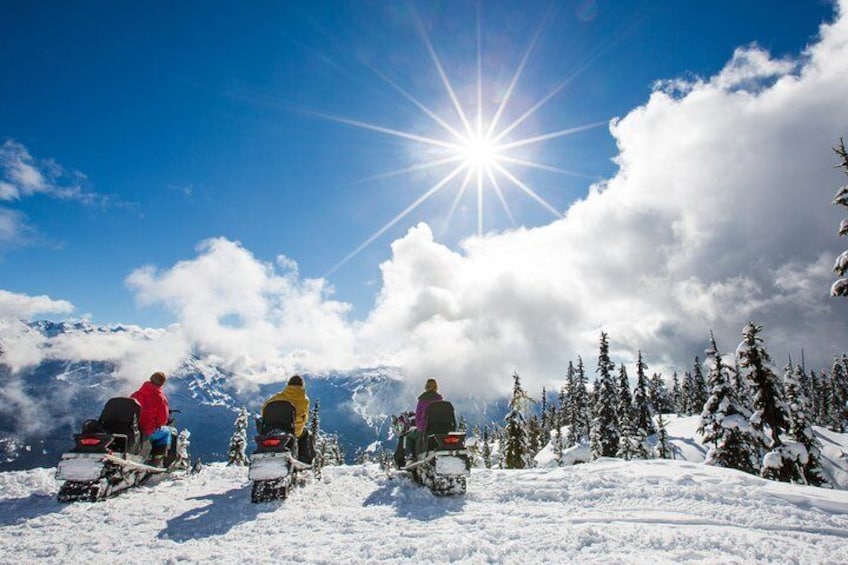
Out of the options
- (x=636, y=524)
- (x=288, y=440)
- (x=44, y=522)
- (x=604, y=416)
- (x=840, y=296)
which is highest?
(x=840, y=296)

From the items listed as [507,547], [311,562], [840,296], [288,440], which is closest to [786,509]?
[507,547]

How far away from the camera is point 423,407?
12.3m

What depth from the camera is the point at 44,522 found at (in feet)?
24.0

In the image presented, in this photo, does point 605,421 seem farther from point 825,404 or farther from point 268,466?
point 825,404

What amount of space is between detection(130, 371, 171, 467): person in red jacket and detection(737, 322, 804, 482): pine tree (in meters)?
29.1

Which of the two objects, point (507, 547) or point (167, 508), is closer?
point (507, 547)

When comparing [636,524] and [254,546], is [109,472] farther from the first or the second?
[636,524]

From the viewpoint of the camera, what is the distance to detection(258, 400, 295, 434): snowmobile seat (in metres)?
10.6

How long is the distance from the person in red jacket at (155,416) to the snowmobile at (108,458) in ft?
0.87

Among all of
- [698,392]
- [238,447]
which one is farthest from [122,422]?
[698,392]

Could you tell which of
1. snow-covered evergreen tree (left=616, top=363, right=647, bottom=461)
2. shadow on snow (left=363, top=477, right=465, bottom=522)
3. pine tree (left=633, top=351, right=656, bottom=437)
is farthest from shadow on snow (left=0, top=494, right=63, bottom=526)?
pine tree (left=633, top=351, right=656, bottom=437)

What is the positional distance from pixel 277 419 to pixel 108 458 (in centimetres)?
320

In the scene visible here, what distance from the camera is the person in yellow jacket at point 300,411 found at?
37.4ft

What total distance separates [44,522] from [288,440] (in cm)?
410
